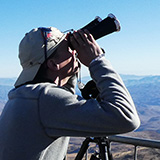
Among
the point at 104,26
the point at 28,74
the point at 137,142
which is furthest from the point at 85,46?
the point at 137,142

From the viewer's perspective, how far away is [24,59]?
2.05m

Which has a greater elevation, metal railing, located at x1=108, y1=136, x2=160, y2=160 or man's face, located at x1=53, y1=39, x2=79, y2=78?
man's face, located at x1=53, y1=39, x2=79, y2=78

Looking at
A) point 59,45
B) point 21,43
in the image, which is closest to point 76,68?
point 59,45

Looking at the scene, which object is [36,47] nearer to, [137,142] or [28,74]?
[28,74]

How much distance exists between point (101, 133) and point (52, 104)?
1.19 feet

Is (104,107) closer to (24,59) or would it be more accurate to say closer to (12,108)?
(12,108)

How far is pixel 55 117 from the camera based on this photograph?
1.60 metres

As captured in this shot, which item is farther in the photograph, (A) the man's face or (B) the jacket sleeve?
(A) the man's face

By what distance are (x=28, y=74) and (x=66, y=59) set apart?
0.33 meters

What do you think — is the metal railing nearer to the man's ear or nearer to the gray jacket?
the gray jacket

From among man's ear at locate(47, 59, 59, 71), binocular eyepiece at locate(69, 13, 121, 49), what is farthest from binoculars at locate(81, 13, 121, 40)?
man's ear at locate(47, 59, 59, 71)

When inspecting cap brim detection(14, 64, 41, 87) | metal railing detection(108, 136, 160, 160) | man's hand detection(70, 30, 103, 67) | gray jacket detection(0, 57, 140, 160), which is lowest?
metal railing detection(108, 136, 160, 160)

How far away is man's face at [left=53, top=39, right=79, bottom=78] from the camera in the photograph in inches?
78.7

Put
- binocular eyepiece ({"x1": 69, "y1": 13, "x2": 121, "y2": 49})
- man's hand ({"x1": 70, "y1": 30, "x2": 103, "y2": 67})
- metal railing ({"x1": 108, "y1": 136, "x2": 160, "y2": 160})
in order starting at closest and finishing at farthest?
1. man's hand ({"x1": 70, "y1": 30, "x2": 103, "y2": 67})
2. binocular eyepiece ({"x1": 69, "y1": 13, "x2": 121, "y2": 49})
3. metal railing ({"x1": 108, "y1": 136, "x2": 160, "y2": 160})
